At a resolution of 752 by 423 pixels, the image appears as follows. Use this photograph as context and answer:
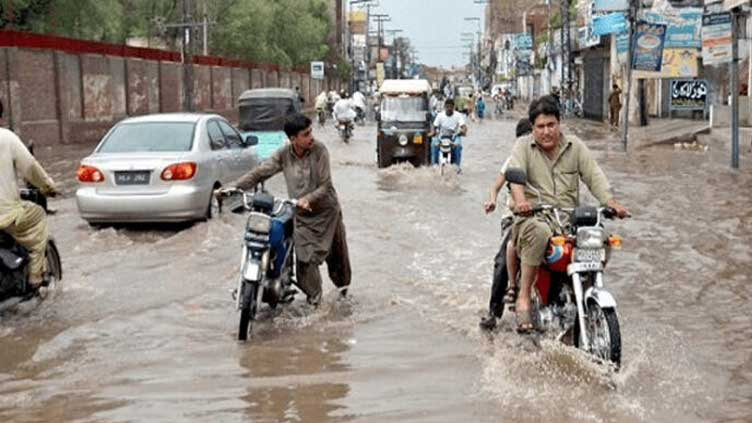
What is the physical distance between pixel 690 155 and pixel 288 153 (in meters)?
20.4

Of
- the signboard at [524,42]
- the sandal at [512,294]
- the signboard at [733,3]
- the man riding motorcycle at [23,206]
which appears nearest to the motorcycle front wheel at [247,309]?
the sandal at [512,294]

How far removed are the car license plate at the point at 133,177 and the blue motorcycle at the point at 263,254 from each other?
5.19 m

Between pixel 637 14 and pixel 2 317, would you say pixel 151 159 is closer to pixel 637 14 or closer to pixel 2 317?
pixel 2 317

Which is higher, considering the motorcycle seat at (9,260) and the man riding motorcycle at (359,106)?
the man riding motorcycle at (359,106)

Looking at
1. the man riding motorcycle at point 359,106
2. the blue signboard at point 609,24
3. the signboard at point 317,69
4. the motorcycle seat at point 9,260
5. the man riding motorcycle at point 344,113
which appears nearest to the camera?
the motorcycle seat at point 9,260

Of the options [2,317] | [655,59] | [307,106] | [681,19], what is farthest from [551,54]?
[2,317]

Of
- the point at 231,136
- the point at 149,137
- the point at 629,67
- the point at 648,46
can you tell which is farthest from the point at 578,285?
the point at 648,46

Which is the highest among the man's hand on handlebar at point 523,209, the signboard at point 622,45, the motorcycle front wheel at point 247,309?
the signboard at point 622,45

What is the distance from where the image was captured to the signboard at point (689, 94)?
41.3 m

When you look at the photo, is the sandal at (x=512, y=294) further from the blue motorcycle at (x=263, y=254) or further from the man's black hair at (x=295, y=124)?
the man's black hair at (x=295, y=124)

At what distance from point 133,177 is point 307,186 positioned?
5348 mm

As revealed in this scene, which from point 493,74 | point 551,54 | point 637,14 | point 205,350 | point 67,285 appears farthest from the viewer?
point 493,74

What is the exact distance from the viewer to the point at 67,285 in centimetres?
1083

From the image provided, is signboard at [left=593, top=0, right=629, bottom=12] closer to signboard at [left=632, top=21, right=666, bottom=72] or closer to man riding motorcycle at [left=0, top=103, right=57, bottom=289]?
signboard at [left=632, top=21, right=666, bottom=72]
